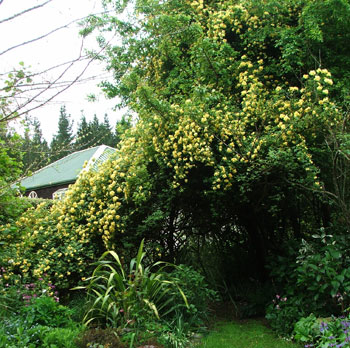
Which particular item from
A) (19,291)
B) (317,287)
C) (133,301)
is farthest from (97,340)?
(317,287)

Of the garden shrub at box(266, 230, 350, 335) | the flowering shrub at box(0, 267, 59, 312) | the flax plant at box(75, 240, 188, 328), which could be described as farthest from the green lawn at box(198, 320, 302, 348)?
the flowering shrub at box(0, 267, 59, 312)

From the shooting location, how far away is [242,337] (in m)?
4.13

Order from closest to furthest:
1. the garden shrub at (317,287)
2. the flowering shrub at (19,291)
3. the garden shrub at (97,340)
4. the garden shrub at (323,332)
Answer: the garden shrub at (97,340) < the garden shrub at (323,332) < the garden shrub at (317,287) < the flowering shrub at (19,291)

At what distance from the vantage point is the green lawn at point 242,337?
3.79m

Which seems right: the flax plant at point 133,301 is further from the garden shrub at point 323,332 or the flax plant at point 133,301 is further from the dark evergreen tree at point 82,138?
the dark evergreen tree at point 82,138

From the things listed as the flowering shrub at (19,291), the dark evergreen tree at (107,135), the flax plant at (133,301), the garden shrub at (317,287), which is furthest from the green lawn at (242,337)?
the dark evergreen tree at (107,135)

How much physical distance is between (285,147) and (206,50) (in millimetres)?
1710

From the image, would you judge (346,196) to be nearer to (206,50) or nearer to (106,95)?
(206,50)

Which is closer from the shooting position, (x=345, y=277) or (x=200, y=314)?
(x=345, y=277)

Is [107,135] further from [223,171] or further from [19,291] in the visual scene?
[19,291]

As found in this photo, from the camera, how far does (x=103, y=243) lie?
510cm

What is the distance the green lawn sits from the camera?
3786 millimetres

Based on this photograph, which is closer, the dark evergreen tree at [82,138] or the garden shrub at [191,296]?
the dark evergreen tree at [82,138]

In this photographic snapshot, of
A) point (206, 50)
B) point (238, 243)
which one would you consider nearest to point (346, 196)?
point (238, 243)
